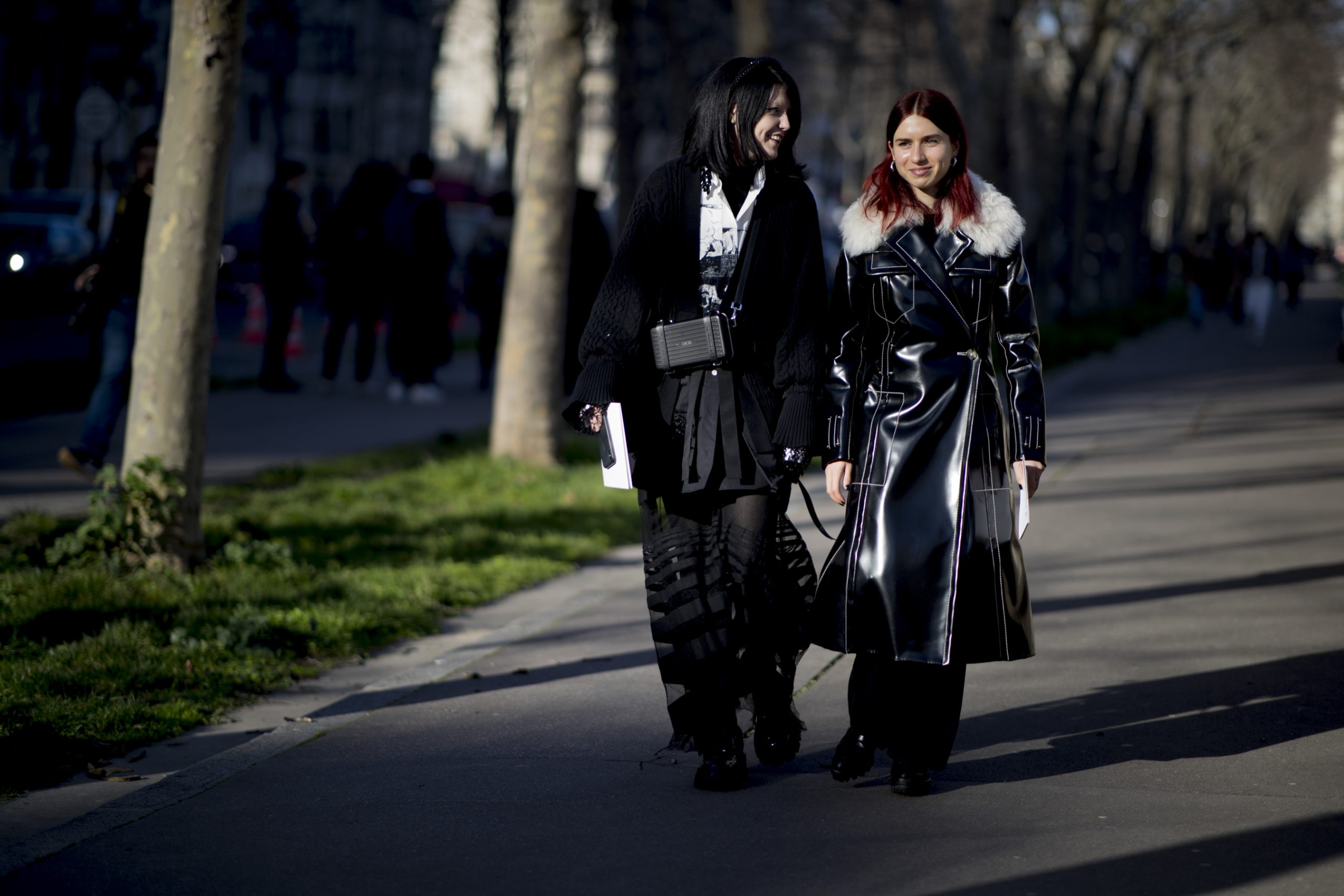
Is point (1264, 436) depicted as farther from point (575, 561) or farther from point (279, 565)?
point (279, 565)

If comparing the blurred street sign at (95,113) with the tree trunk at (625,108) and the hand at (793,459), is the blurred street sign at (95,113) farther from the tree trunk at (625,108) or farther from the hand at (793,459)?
the hand at (793,459)

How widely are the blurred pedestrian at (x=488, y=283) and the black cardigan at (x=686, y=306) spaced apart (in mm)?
12139

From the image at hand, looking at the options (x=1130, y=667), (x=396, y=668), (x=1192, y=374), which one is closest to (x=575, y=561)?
(x=396, y=668)

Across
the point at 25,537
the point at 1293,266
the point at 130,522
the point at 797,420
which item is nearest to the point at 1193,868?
the point at 797,420

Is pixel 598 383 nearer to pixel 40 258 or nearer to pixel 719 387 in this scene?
pixel 719 387

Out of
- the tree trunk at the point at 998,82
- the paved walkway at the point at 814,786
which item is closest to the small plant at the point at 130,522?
the paved walkway at the point at 814,786

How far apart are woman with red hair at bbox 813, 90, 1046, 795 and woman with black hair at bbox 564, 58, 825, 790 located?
14 centimetres

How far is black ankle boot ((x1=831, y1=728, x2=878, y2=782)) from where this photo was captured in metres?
4.61

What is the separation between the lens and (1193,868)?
3.98m

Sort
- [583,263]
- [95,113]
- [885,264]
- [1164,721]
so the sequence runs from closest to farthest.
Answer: [885,264]
[1164,721]
[583,263]
[95,113]

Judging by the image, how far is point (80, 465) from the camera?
8820 millimetres

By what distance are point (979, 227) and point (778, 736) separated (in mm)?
1512

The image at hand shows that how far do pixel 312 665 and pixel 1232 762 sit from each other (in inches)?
126

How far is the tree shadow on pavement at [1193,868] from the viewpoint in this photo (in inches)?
151
